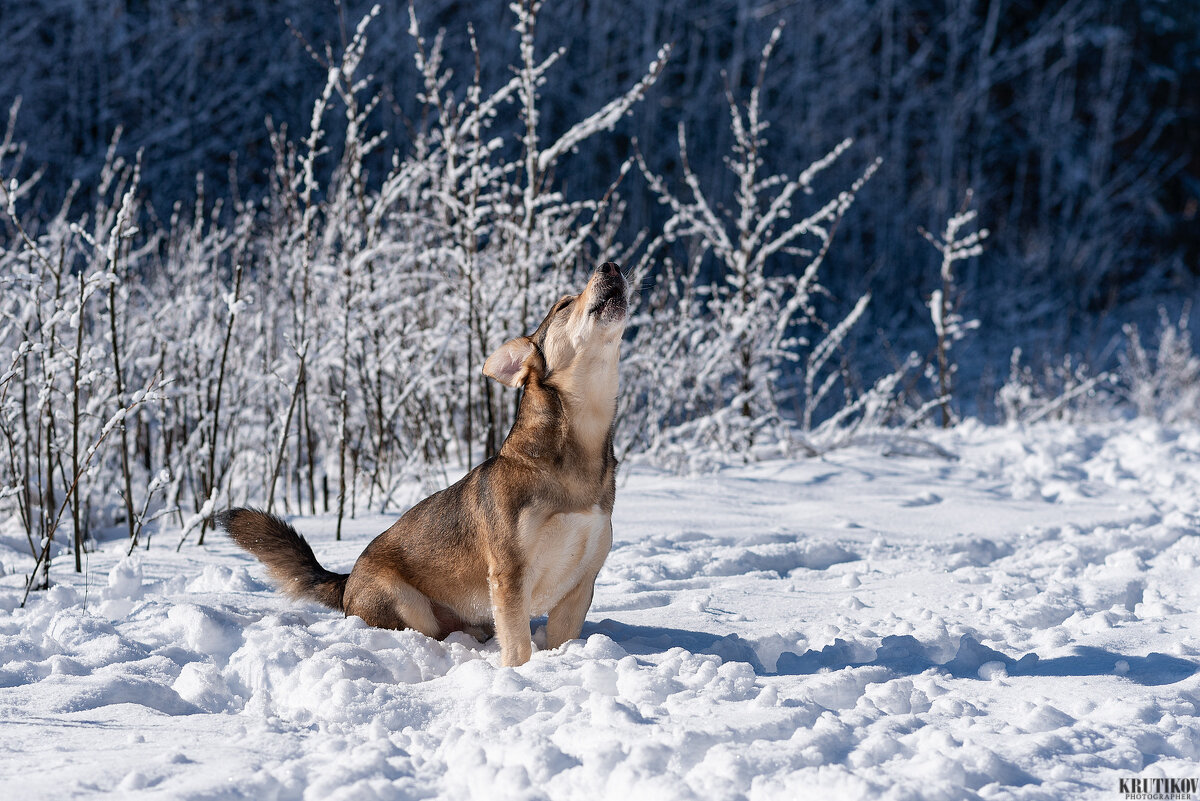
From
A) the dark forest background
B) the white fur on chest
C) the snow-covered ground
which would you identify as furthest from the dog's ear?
the dark forest background

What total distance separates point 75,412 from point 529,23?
3.51m

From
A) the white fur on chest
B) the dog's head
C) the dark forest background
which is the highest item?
the dark forest background

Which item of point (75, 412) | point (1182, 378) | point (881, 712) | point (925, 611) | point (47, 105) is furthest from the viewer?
point (47, 105)

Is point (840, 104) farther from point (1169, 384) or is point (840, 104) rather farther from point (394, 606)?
point (394, 606)

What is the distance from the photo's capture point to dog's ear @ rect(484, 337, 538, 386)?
134 inches

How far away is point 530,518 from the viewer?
10.3ft

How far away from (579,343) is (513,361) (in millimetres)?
293

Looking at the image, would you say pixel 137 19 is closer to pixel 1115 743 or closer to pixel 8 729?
pixel 8 729

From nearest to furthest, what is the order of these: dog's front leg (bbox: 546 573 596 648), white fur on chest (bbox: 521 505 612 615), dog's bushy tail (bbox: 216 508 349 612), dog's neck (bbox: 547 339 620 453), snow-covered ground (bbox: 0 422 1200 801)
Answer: snow-covered ground (bbox: 0 422 1200 801)
white fur on chest (bbox: 521 505 612 615)
dog's neck (bbox: 547 339 620 453)
dog's front leg (bbox: 546 573 596 648)
dog's bushy tail (bbox: 216 508 349 612)

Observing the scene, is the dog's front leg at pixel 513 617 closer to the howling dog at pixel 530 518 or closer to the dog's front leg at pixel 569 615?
the howling dog at pixel 530 518

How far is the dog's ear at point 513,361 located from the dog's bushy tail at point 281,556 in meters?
1.01

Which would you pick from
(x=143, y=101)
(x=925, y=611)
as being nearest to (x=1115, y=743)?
(x=925, y=611)

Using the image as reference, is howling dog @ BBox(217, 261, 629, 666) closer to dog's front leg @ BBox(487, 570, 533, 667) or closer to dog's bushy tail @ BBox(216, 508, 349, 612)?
dog's front leg @ BBox(487, 570, 533, 667)

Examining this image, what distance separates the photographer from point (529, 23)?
6.04m
